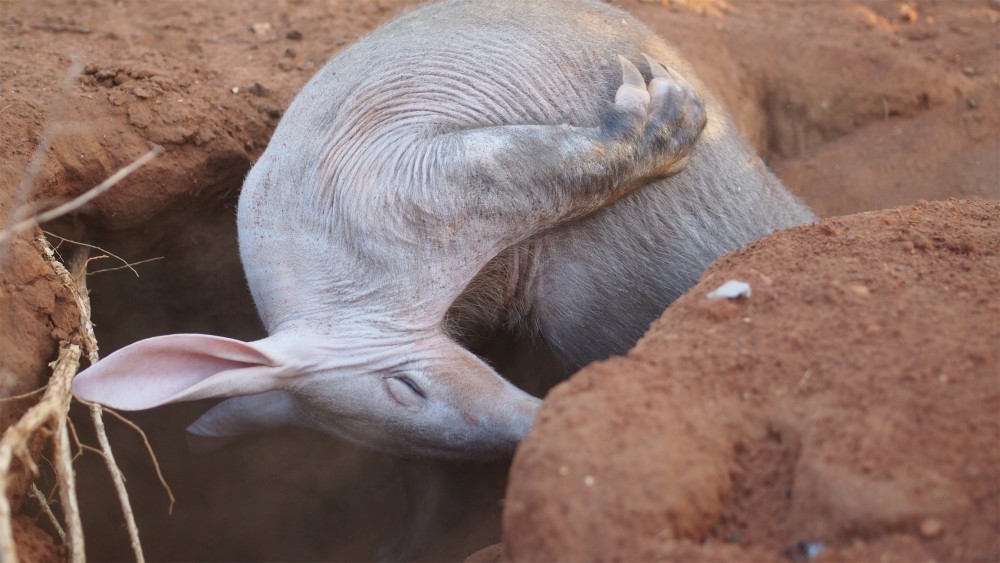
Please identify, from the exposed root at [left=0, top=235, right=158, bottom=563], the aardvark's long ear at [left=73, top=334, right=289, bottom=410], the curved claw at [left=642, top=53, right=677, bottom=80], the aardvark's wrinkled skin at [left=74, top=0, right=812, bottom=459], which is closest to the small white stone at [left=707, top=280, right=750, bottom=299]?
the aardvark's wrinkled skin at [left=74, top=0, right=812, bottom=459]

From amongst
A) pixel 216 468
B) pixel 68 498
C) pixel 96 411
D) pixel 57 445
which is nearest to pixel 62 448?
pixel 57 445

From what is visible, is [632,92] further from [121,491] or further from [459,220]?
[121,491]

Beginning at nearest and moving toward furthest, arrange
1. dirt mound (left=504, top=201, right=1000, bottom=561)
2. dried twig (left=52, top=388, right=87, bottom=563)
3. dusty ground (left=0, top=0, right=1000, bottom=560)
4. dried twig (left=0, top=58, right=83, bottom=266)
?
dirt mound (left=504, top=201, right=1000, bottom=561)
dried twig (left=0, top=58, right=83, bottom=266)
dried twig (left=52, top=388, right=87, bottom=563)
dusty ground (left=0, top=0, right=1000, bottom=560)

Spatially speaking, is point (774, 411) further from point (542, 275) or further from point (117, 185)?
point (117, 185)

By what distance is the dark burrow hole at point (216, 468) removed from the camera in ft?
12.6

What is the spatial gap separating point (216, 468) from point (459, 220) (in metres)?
2.07

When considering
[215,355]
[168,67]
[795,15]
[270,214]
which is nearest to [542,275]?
[270,214]

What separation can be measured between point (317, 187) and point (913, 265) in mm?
1912

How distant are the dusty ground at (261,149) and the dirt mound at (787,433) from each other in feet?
0.04

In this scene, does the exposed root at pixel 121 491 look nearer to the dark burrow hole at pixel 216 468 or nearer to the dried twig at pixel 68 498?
the dried twig at pixel 68 498

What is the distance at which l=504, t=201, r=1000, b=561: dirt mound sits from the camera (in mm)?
1668

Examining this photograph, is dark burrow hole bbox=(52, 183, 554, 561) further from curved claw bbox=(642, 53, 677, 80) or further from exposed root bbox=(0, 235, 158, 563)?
curved claw bbox=(642, 53, 677, 80)

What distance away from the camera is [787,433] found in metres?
1.87

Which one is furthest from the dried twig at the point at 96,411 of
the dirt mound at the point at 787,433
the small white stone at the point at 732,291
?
the small white stone at the point at 732,291
